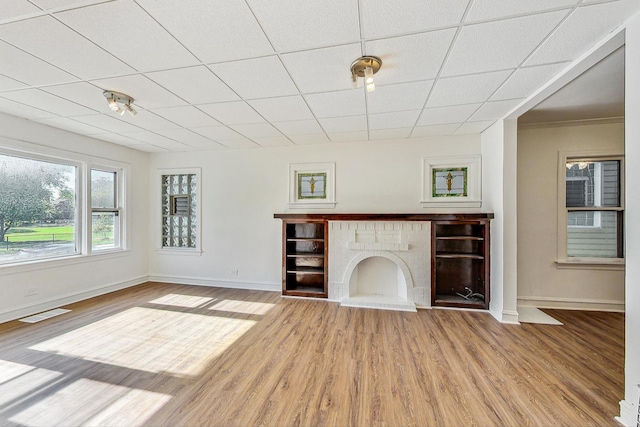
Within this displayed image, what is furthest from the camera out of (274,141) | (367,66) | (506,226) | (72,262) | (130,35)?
(274,141)

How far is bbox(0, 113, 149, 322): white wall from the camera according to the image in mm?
3203

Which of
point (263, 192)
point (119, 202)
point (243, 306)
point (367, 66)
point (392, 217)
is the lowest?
point (243, 306)

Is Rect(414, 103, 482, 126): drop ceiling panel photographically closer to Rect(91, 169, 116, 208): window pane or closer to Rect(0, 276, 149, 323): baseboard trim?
Rect(91, 169, 116, 208): window pane

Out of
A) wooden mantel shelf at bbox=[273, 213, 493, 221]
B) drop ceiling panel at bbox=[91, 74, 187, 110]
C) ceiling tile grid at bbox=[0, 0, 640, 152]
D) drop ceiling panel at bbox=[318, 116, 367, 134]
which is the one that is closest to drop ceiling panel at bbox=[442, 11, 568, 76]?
ceiling tile grid at bbox=[0, 0, 640, 152]

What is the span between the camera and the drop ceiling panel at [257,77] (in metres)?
2.06

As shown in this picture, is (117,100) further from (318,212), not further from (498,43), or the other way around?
(498,43)

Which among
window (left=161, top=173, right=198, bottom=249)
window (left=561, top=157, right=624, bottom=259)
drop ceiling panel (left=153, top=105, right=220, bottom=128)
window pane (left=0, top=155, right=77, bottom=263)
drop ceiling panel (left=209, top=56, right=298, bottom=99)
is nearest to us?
drop ceiling panel (left=209, top=56, right=298, bottom=99)

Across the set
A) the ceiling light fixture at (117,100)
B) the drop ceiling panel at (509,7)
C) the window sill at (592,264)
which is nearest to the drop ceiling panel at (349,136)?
the drop ceiling panel at (509,7)

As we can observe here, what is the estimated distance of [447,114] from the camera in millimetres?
3135

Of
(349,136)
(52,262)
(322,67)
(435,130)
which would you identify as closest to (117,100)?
(322,67)

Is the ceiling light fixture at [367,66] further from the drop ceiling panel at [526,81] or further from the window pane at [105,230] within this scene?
the window pane at [105,230]

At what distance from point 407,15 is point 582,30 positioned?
125 centimetres

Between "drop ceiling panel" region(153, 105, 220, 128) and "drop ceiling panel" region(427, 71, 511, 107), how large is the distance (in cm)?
269

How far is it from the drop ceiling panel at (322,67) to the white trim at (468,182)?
2.29 m
